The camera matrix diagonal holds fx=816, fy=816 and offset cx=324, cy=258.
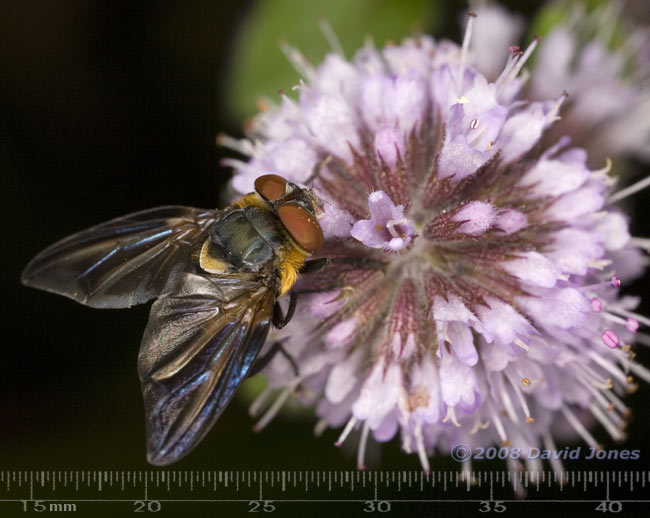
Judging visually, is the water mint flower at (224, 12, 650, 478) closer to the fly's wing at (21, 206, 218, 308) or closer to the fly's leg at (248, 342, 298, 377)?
the fly's leg at (248, 342, 298, 377)

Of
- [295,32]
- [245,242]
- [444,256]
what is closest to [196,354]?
[245,242]

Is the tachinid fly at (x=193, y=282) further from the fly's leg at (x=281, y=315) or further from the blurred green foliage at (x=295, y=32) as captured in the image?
the blurred green foliage at (x=295, y=32)

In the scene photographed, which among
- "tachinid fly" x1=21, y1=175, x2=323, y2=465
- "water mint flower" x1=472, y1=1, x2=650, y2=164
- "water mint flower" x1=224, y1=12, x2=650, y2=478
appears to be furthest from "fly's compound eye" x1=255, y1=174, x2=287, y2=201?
"water mint flower" x1=472, y1=1, x2=650, y2=164

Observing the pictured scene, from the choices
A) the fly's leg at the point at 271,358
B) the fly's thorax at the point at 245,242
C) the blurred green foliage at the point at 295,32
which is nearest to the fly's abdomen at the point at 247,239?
the fly's thorax at the point at 245,242

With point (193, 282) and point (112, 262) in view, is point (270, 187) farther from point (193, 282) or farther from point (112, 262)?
point (112, 262)

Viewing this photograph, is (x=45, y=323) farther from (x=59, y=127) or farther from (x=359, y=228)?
(x=359, y=228)

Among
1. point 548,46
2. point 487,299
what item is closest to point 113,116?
point 548,46

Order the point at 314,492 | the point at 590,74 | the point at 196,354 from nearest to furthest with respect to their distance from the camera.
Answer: the point at 196,354, the point at 590,74, the point at 314,492
